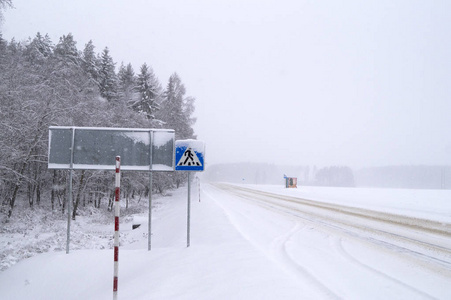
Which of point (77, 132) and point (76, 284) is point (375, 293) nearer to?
point (76, 284)

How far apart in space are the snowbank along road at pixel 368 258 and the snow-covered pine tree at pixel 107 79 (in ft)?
101

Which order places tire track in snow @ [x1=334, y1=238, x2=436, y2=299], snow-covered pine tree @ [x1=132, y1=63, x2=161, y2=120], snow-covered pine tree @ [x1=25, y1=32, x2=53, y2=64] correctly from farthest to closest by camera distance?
1. snow-covered pine tree @ [x1=25, y1=32, x2=53, y2=64]
2. snow-covered pine tree @ [x1=132, y1=63, x2=161, y2=120]
3. tire track in snow @ [x1=334, y1=238, x2=436, y2=299]

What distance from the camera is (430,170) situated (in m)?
118

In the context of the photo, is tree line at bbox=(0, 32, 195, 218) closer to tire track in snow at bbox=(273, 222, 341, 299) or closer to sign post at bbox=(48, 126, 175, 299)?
sign post at bbox=(48, 126, 175, 299)

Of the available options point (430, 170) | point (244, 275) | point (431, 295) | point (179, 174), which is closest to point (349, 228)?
point (431, 295)

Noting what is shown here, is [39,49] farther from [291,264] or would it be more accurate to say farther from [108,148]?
[291,264]

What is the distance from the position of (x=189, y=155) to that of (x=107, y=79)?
32.7 m

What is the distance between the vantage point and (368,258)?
5.75 meters

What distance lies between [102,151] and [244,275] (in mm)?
5471

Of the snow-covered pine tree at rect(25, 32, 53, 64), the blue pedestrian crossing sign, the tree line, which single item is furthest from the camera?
the snow-covered pine tree at rect(25, 32, 53, 64)

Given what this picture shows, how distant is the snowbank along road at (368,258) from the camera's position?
4.09 m

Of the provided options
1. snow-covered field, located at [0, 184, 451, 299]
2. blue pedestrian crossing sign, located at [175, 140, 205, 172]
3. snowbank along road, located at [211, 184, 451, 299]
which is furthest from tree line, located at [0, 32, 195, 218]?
snowbank along road, located at [211, 184, 451, 299]

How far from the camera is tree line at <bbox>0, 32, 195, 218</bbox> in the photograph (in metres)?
14.3

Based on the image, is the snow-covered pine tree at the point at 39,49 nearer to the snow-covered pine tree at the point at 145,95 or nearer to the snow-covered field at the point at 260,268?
the snow-covered pine tree at the point at 145,95
